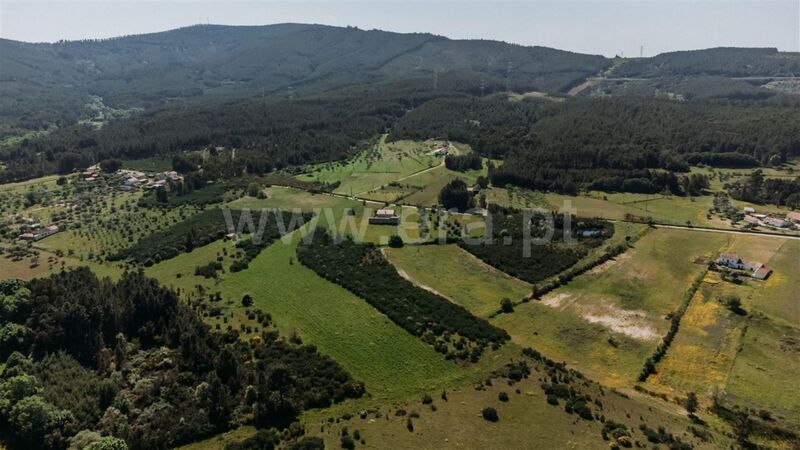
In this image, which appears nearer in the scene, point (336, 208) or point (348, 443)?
point (348, 443)

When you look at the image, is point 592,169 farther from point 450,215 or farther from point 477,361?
point 477,361

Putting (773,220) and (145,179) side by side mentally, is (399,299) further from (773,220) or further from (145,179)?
(145,179)

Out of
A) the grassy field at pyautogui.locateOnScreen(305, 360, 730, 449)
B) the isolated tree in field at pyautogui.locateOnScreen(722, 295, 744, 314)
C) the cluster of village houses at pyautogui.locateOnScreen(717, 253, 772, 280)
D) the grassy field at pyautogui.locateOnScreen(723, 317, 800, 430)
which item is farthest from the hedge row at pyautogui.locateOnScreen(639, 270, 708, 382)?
the grassy field at pyautogui.locateOnScreen(723, 317, 800, 430)

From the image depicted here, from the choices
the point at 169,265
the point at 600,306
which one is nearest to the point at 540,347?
the point at 600,306

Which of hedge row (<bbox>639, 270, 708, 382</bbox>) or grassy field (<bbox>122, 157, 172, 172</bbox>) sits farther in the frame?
grassy field (<bbox>122, 157, 172, 172</bbox>)

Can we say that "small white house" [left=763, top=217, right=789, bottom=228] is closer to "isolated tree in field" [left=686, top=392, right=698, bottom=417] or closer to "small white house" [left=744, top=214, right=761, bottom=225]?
"small white house" [left=744, top=214, right=761, bottom=225]

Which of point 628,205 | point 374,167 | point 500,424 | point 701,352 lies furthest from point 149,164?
point 701,352

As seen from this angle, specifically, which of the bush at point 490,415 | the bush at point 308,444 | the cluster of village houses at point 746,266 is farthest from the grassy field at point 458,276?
the cluster of village houses at point 746,266
